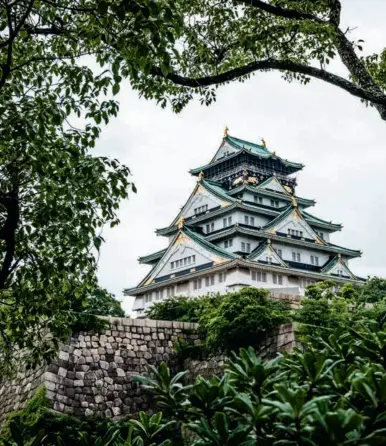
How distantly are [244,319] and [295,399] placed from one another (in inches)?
376

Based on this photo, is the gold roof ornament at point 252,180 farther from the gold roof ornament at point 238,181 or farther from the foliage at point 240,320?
the foliage at point 240,320

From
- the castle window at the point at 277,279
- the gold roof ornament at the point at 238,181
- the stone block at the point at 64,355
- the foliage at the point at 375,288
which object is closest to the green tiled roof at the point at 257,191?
the gold roof ornament at the point at 238,181

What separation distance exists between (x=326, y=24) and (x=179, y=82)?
2058mm

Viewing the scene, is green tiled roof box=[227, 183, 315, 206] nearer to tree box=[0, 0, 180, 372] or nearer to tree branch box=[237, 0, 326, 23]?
tree branch box=[237, 0, 326, 23]

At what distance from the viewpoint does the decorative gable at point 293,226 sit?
32.6 metres

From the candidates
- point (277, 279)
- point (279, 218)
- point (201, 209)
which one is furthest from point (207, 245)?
point (279, 218)

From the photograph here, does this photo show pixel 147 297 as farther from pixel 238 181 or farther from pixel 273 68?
pixel 273 68

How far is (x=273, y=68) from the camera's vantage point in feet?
25.6

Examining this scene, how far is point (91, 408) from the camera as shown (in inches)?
445

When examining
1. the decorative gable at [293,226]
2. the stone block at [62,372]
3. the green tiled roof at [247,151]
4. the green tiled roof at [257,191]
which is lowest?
the stone block at [62,372]

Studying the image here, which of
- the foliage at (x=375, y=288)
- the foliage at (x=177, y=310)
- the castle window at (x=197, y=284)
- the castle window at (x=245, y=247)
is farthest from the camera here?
the castle window at (x=245, y=247)

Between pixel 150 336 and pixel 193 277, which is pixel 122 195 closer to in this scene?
pixel 150 336

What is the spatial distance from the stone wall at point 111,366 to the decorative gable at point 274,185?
23087mm

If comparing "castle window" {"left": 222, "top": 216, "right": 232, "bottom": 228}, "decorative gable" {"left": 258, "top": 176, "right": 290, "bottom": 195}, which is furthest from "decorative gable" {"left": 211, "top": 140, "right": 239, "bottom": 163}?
"castle window" {"left": 222, "top": 216, "right": 232, "bottom": 228}
